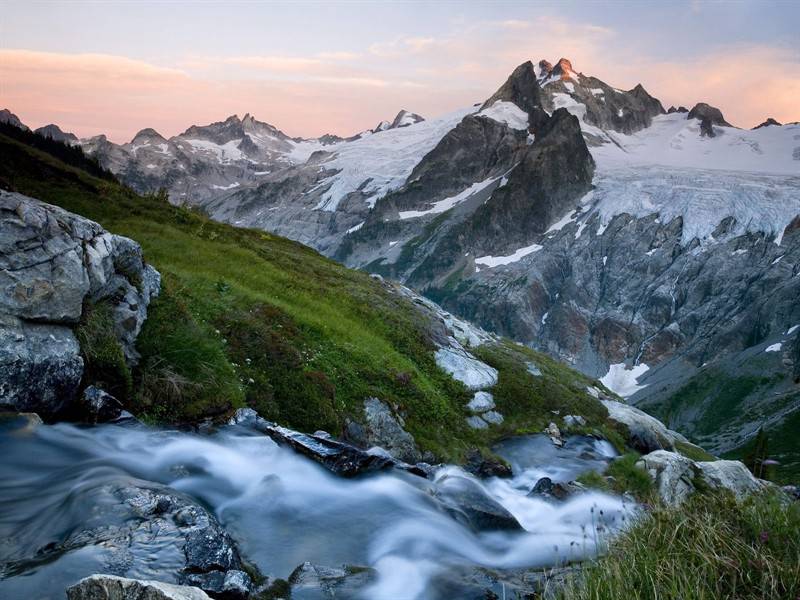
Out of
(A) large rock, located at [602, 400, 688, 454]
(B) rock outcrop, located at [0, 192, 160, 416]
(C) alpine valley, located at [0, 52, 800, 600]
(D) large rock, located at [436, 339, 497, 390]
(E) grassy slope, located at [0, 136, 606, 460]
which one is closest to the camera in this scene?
(C) alpine valley, located at [0, 52, 800, 600]

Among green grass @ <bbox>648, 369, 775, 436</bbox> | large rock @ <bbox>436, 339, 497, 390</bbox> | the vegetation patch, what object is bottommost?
green grass @ <bbox>648, 369, 775, 436</bbox>

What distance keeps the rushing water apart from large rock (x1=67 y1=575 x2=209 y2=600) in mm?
1315

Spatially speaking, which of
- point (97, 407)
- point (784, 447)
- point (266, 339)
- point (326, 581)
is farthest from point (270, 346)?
point (784, 447)

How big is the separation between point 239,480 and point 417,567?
4451 mm

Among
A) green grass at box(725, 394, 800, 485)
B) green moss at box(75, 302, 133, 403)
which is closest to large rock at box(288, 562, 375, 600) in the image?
green moss at box(75, 302, 133, 403)

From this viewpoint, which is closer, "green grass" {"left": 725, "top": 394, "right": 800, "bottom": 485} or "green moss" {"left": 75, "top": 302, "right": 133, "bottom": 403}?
"green moss" {"left": 75, "top": 302, "right": 133, "bottom": 403}

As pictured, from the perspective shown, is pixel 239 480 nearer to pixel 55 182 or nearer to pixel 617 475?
pixel 617 475

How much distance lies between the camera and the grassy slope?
15734 mm

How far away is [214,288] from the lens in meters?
23.3

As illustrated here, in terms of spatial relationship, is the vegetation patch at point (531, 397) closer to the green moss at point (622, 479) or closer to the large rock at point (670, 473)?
the green moss at point (622, 479)

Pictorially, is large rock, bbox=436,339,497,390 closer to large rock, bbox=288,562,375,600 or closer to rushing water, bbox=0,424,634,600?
rushing water, bbox=0,424,634,600

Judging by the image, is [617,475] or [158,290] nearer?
[158,290]

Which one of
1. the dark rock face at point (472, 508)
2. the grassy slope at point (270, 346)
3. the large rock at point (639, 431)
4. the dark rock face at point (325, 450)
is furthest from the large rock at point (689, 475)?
the large rock at point (639, 431)

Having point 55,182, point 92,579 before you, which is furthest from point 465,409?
point 55,182
